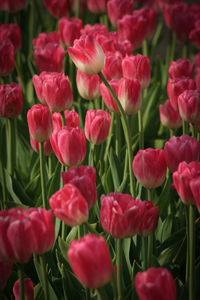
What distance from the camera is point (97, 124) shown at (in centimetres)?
100

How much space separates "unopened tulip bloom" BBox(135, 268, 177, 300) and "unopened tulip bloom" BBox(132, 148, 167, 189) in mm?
259

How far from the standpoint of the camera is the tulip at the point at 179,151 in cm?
83

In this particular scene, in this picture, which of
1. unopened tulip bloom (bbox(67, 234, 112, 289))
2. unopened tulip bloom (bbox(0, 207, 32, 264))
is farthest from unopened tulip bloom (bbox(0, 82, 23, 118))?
unopened tulip bloom (bbox(67, 234, 112, 289))

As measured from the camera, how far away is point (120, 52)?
1246mm

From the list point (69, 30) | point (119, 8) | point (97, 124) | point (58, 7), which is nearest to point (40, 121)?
point (97, 124)

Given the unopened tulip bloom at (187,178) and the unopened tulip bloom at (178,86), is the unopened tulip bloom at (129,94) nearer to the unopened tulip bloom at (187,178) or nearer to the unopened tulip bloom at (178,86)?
the unopened tulip bloom at (178,86)

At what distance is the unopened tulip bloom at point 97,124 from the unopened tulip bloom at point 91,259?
435 mm

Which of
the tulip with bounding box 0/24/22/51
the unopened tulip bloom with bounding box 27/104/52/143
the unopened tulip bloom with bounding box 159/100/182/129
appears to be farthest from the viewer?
the tulip with bounding box 0/24/22/51

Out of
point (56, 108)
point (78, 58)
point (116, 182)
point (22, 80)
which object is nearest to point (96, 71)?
point (78, 58)

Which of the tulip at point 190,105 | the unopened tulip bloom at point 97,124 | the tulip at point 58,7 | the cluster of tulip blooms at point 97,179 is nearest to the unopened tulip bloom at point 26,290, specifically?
the cluster of tulip blooms at point 97,179

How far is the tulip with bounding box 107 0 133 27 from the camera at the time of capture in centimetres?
174

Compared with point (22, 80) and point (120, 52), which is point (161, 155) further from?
point (22, 80)

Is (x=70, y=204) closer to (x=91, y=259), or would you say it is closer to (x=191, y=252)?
(x=91, y=259)

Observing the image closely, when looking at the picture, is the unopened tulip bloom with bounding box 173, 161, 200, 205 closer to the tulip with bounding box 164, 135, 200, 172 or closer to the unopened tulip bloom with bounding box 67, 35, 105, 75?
the tulip with bounding box 164, 135, 200, 172
